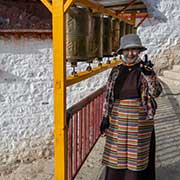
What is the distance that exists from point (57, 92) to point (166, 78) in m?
5.66

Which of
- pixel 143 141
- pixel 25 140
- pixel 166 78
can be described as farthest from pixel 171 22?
pixel 143 141

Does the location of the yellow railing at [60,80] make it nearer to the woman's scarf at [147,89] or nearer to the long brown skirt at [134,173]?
the woman's scarf at [147,89]

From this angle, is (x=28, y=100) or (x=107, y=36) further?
(x=28, y=100)

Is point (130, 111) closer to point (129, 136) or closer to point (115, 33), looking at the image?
point (129, 136)

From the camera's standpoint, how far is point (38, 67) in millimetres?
6305

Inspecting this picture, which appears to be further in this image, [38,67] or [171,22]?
[171,22]

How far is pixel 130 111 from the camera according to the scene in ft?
7.11

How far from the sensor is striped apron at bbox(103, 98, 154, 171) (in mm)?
2168

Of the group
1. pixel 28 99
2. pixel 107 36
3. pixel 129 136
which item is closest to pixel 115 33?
pixel 107 36

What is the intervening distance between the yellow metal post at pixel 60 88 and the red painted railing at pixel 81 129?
0.63 feet

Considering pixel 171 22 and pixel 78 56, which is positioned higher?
pixel 171 22

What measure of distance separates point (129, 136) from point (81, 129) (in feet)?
1.95

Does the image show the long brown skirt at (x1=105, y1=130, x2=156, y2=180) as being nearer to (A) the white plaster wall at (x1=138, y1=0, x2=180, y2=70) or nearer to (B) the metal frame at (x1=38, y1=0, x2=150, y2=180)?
(B) the metal frame at (x1=38, y1=0, x2=150, y2=180)

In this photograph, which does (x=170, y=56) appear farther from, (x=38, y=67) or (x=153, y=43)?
(x=38, y=67)
